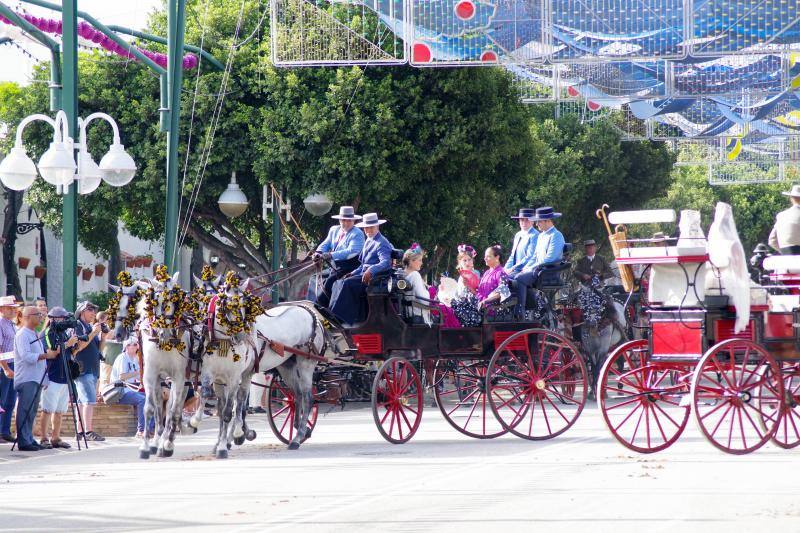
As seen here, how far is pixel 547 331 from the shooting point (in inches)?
664

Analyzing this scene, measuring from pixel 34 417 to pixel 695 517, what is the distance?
1009 cm

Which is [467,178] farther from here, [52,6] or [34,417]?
[34,417]

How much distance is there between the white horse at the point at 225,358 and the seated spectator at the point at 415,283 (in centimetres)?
219

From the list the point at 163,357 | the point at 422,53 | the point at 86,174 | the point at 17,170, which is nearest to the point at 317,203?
the point at 422,53

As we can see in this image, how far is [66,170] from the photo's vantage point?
18.4 m

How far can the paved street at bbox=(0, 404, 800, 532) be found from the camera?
10266mm

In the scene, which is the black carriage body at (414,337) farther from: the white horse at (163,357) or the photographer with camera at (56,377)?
the photographer with camera at (56,377)

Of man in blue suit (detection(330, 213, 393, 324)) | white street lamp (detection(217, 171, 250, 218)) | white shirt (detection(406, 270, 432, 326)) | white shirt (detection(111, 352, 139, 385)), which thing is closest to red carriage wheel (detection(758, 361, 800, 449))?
white shirt (detection(406, 270, 432, 326))

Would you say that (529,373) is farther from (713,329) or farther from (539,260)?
(713,329)

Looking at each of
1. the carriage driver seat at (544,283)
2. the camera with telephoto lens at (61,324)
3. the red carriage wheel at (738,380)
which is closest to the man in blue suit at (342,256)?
the carriage driver seat at (544,283)

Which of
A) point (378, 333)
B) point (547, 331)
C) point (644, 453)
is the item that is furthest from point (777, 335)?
point (378, 333)

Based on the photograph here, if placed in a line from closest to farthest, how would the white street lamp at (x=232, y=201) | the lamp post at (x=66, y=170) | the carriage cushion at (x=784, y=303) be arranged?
the carriage cushion at (x=784, y=303), the lamp post at (x=66, y=170), the white street lamp at (x=232, y=201)

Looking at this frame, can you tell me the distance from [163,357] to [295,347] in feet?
5.84

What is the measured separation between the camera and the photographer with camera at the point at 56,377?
17.8 meters
